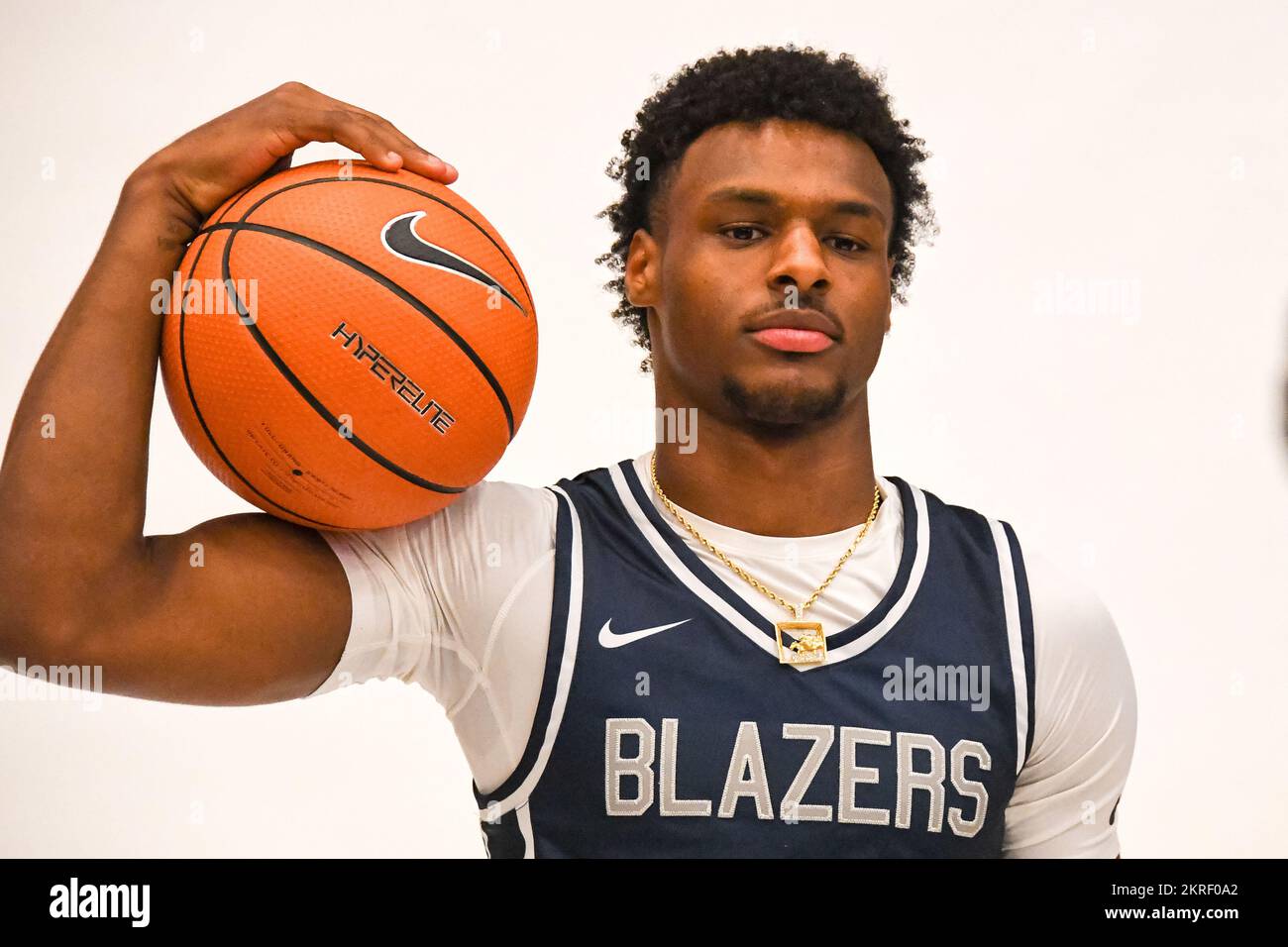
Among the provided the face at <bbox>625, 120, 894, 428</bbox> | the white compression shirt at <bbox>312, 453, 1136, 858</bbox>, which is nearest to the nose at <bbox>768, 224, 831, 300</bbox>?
the face at <bbox>625, 120, 894, 428</bbox>

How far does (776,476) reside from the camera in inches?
80.1

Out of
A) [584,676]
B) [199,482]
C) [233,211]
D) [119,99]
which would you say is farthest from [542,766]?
Answer: [119,99]

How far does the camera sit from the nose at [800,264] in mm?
1906

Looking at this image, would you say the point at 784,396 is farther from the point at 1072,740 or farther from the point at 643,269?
the point at 1072,740

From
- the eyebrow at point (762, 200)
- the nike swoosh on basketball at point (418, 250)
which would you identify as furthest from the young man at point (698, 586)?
the nike swoosh on basketball at point (418, 250)

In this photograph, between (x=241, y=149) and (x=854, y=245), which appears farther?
(x=854, y=245)

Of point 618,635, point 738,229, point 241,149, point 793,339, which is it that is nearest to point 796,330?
point 793,339

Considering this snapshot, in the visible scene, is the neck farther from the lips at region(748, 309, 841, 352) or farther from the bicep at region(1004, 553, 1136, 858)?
the bicep at region(1004, 553, 1136, 858)

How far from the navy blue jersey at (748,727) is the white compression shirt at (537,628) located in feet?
0.11

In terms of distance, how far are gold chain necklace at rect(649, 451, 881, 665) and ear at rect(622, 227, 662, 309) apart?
0.33m

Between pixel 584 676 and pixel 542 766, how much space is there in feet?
0.46

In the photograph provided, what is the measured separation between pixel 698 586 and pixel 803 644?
0.59 feet

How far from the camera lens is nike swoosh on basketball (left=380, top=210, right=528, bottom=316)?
5.52 ft

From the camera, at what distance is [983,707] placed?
1901 millimetres
